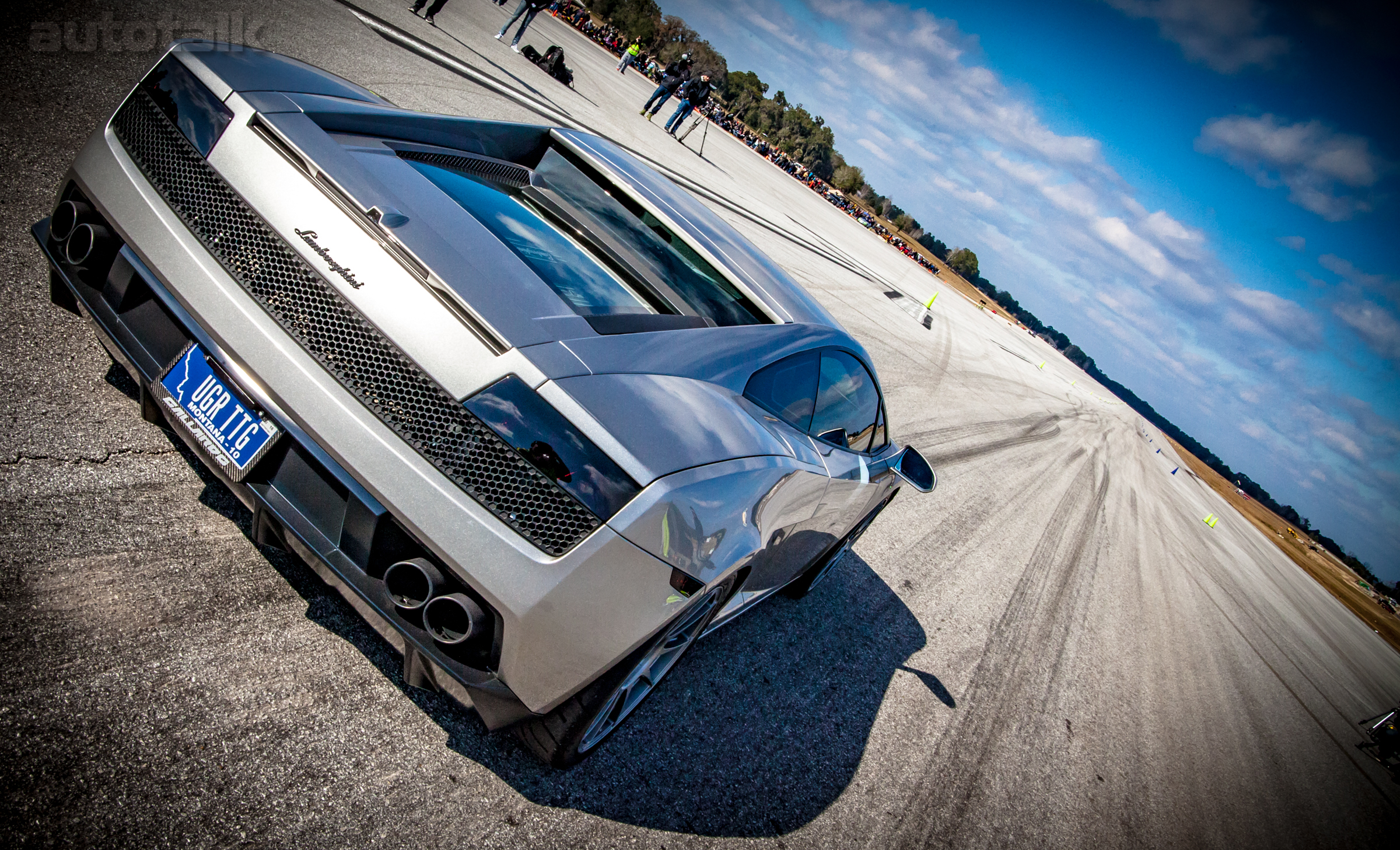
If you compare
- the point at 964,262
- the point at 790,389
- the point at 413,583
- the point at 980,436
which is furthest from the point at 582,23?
the point at 964,262

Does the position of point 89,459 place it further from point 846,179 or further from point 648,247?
point 846,179

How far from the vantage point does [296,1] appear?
30.3 feet

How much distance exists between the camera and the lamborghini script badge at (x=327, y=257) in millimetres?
1623

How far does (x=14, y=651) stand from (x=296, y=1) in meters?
10.5

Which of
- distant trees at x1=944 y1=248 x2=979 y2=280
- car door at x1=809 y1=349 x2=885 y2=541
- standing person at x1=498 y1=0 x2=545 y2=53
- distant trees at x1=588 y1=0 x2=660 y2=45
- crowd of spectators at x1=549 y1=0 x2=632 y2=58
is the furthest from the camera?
distant trees at x1=944 y1=248 x2=979 y2=280

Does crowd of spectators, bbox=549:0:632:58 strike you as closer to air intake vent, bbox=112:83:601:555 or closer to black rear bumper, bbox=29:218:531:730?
black rear bumper, bbox=29:218:531:730

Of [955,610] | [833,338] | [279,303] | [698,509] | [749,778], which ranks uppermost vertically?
[833,338]

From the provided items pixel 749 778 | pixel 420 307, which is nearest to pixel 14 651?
pixel 420 307

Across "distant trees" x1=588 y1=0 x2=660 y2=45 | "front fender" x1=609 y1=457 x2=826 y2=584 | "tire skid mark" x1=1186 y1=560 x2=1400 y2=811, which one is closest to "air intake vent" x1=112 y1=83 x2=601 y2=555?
"front fender" x1=609 y1=457 x2=826 y2=584

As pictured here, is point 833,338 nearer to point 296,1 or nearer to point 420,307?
point 420,307

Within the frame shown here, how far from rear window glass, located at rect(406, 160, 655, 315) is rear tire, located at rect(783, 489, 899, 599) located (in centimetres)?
209

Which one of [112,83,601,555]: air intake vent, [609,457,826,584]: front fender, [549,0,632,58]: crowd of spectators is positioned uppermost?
[549,0,632,58]: crowd of spectators

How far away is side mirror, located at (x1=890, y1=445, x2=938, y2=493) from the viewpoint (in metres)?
3.84

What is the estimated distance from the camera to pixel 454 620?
5.50 feet
